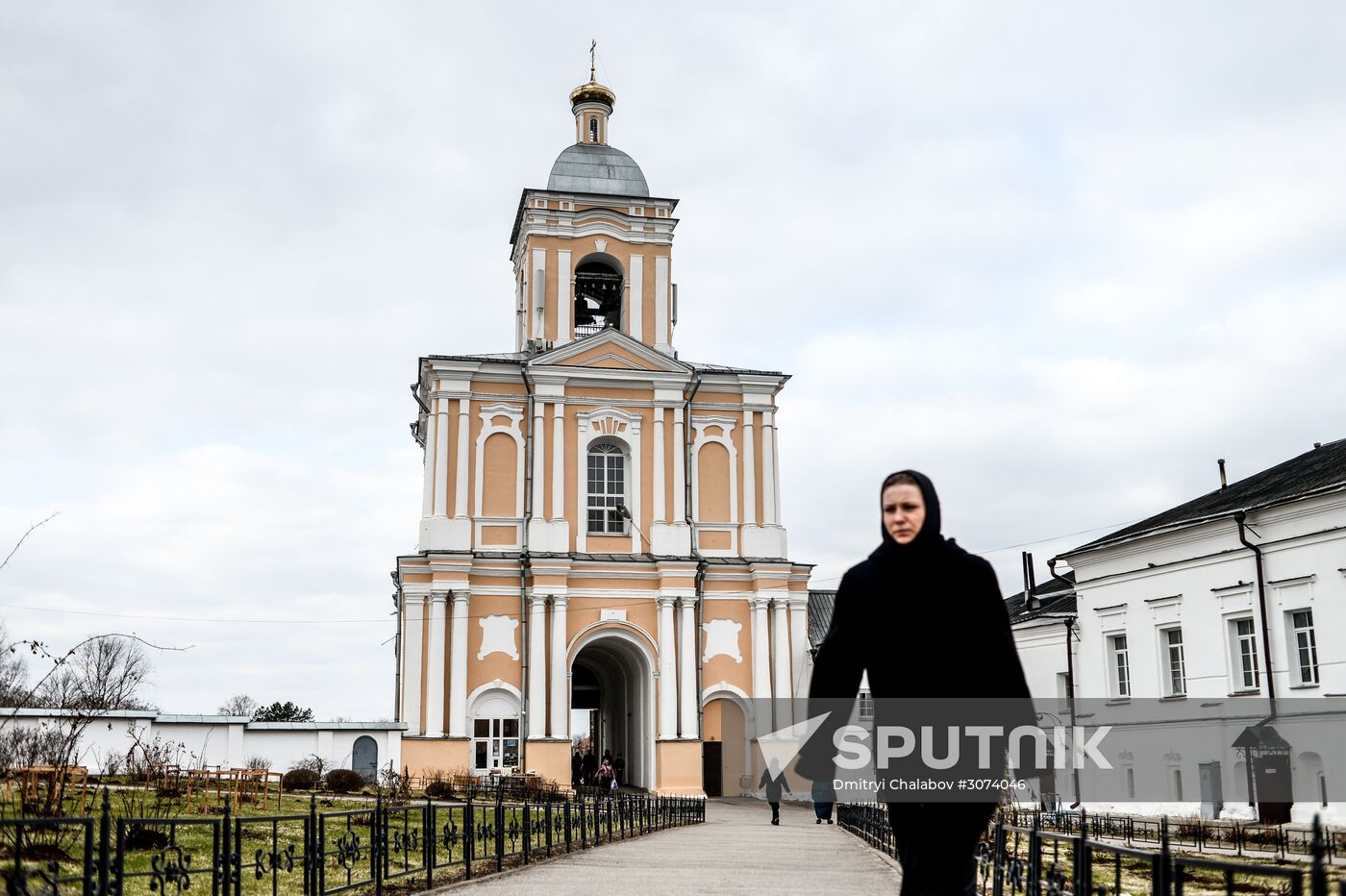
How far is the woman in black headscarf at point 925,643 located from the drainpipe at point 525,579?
102 feet

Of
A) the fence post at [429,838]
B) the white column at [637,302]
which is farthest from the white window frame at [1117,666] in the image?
the fence post at [429,838]

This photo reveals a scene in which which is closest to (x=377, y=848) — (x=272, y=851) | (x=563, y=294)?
(x=272, y=851)

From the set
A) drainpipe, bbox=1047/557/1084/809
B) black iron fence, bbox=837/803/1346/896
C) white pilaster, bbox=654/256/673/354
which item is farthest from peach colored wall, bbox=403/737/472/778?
black iron fence, bbox=837/803/1346/896

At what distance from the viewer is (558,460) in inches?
1506

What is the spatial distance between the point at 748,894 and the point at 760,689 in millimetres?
27210

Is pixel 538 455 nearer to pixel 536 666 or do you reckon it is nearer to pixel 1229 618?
pixel 536 666

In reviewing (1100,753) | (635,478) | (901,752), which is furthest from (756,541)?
(901,752)

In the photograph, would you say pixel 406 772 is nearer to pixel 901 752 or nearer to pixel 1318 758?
pixel 1318 758

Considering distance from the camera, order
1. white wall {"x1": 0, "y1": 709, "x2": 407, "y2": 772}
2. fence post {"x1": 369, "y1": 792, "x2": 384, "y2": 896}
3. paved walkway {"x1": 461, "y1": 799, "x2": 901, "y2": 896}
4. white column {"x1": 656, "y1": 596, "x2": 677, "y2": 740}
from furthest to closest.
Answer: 1. white column {"x1": 656, "y1": 596, "x2": 677, "y2": 740}
2. white wall {"x1": 0, "y1": 709, "x2": 407, "y2": 772}
3. paved walkway {"x1": 461, "y1": 799, "x2": 901, "y2": 896}
4. fence post {"x1": 369, "y1": 792, "x2": 384, "y2": 896}

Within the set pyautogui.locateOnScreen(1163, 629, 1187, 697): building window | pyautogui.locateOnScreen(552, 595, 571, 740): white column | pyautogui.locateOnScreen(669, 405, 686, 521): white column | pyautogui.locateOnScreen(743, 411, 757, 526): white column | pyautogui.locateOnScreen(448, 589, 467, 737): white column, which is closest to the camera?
pyautogui.locateOnScreen(1163, 629, 1187, 697): building window

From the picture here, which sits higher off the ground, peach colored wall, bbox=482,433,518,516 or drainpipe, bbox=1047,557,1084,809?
peach colored wall, bbox=482,433,518,516

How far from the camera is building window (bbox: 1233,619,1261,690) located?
91.7 feet

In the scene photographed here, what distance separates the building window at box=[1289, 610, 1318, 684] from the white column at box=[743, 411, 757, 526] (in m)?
16.4

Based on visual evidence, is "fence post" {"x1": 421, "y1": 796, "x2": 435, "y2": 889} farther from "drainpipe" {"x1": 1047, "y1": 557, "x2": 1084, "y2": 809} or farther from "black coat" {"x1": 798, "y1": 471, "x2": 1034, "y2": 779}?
"drainpipe" {"x1": 1047, "y1": 557, "x2": 1084, "y2": 809}
